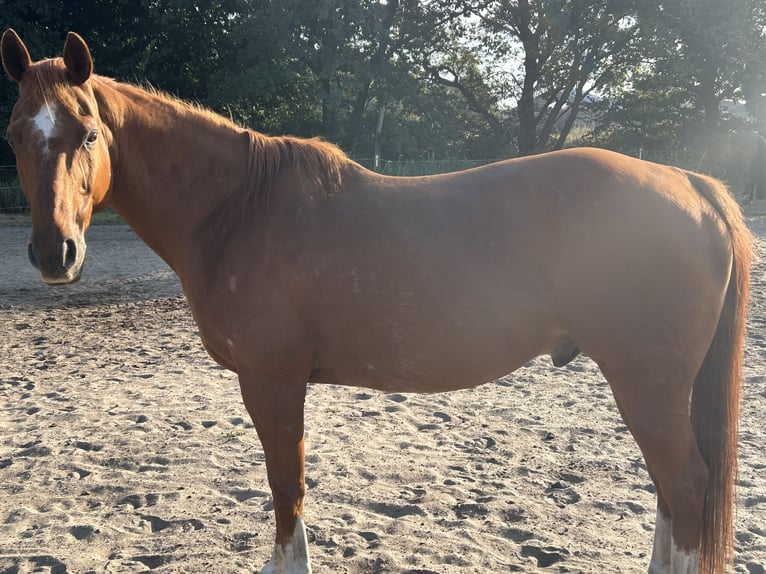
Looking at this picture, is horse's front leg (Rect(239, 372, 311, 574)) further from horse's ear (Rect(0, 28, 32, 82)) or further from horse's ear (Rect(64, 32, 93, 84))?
horse's ear (Rect(0, 28, 32, 82))

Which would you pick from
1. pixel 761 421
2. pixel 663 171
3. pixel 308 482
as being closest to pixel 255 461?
pixel 308 482

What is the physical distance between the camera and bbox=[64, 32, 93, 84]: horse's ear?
2.24 meters

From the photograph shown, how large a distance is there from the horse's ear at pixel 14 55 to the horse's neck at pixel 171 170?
0.33 metres

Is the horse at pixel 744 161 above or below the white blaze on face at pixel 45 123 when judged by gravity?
above

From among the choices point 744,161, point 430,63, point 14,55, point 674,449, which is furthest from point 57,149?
point 430,63

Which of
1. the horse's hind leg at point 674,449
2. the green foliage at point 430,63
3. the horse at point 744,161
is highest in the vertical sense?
the green foliage at point 430,63

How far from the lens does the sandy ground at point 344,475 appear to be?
2891mm

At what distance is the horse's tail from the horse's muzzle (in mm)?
2503

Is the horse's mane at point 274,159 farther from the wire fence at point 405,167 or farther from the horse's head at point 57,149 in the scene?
the wire fence at point 405,167

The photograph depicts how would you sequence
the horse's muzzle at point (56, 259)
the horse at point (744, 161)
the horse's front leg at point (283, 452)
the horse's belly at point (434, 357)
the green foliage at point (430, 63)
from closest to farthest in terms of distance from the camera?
1. the horse's muzzle at point (56, 259)
2. the horse's belly at point (434, 357)
3. the horse's front leg at point (283, 452)
4. the horse at point (744, 161)
5. the green foliage at point (430, 63)

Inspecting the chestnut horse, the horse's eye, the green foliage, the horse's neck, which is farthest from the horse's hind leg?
the green foliage

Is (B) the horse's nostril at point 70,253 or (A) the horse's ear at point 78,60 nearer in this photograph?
(B) the horse's nostril at point 70,253

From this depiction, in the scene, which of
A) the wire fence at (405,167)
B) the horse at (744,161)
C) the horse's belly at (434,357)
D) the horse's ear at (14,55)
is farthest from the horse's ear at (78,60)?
the horse at (744,161)

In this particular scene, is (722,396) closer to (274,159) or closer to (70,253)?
(274,159)
